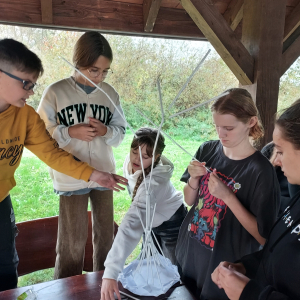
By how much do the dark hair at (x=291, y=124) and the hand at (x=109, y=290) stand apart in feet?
2.50

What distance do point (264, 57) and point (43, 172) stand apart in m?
3.83

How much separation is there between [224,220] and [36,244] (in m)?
1.22

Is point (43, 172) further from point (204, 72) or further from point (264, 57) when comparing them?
point (264, 57)

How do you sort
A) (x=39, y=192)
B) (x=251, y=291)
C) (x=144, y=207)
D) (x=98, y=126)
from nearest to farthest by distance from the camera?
(x=251, y=291) < (x=144, y=207) < (x=98, y=126) < (x=39, y=192)

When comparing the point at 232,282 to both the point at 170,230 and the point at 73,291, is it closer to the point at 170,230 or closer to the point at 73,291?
the point at 73,291

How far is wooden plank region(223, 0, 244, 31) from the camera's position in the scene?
231cm

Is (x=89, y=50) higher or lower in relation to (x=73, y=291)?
higher

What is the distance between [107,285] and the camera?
3.27 feet

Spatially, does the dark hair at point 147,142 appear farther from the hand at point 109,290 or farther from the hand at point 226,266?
the hand at point 226,266

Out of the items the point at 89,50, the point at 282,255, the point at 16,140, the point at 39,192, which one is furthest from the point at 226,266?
the point at 39,192

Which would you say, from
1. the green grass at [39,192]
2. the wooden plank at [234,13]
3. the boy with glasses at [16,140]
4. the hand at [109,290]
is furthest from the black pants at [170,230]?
the green grass at [39,192]

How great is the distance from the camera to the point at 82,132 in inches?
57.8

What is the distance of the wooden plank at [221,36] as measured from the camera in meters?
1.56

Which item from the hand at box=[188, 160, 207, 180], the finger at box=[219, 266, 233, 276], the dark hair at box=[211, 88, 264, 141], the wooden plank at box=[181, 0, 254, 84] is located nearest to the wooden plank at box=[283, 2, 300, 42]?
the wooden plank at box=[181, 0, 254, 84]
